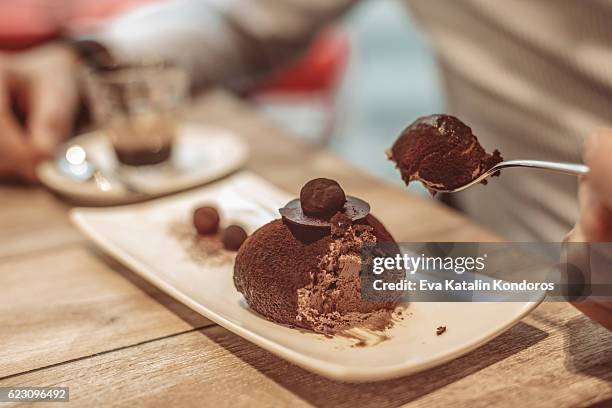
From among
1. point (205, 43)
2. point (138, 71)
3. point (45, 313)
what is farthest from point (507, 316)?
point (205, 43)

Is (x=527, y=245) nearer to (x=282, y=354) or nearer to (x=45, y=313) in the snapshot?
(x=282, y=354)

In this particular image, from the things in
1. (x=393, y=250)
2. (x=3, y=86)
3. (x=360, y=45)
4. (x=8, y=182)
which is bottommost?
(x=393, y=250)

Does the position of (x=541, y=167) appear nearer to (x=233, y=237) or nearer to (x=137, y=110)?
(x=233, y=237)

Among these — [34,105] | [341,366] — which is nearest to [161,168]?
[34,105]

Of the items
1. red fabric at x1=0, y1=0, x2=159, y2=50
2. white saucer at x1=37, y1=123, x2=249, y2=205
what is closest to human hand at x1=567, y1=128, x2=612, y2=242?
white saucer at x1=37, y1=123, x2=249, y2=205

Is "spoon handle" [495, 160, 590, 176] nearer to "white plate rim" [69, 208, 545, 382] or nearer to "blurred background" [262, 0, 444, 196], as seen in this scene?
"white plate rim" [69, 208, 545, 382]

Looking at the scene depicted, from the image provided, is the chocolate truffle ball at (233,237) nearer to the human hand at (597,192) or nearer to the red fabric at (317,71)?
the human hand at (597,192)
